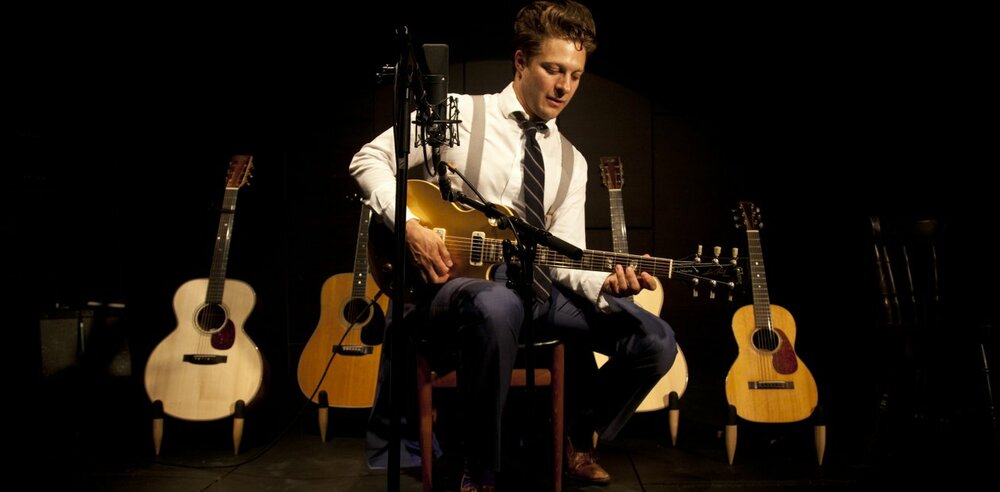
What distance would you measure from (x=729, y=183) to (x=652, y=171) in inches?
18.1

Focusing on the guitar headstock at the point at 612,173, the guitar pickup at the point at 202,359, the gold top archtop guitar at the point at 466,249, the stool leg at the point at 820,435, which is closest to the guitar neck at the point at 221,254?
the guitar pickup at the point at 202,359

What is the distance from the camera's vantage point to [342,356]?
335 centimetres

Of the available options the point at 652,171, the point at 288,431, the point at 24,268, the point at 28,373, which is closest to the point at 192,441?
the point at 288,431

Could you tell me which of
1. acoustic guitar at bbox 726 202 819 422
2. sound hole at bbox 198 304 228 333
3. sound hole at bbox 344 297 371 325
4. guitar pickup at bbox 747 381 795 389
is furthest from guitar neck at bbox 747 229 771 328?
sound hole at bbox 198 304 228 333

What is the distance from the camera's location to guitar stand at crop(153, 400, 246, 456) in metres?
2.99

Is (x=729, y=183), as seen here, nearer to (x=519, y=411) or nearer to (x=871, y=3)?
(x=871, y=3)

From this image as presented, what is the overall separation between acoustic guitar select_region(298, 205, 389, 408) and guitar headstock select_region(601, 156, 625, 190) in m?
1.35

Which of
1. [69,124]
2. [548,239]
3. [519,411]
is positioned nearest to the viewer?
[548,239]

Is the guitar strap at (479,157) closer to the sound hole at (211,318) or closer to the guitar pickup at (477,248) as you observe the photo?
the guitar pickup at (477,248)

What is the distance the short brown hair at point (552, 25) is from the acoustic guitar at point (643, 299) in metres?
1.19

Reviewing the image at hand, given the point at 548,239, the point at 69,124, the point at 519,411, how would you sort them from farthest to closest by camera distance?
1. the point at 69,124
2. the point at 519,411
3. the point at 548,239

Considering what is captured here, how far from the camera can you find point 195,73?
13.2 ft

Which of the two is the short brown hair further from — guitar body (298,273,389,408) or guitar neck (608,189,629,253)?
guitar body (298,273,389,408)

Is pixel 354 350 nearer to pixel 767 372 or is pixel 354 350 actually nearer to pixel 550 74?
pixel 550 74
